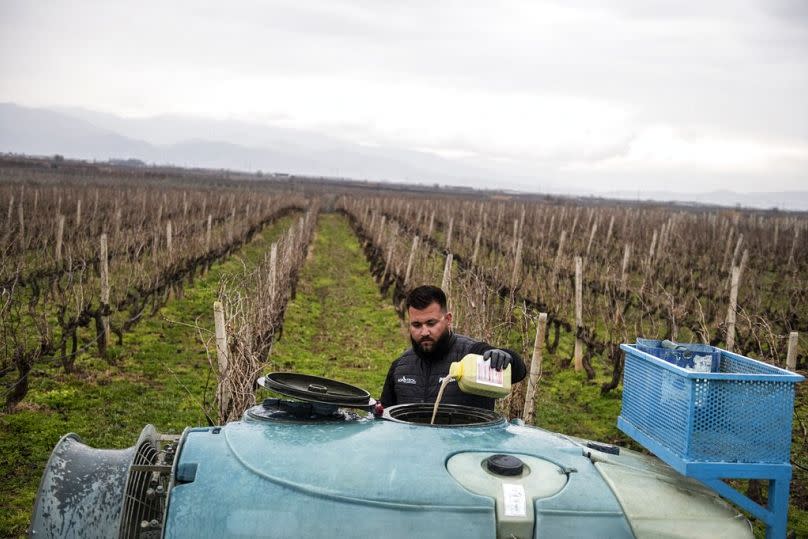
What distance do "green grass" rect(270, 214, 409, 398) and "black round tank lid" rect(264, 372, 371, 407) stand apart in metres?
Answer: 5.44

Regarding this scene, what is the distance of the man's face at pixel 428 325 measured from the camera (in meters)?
3.95

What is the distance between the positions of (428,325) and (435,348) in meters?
0.15

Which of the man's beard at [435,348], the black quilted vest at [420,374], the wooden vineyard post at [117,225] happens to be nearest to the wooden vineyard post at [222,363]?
the black quilted vest at [420,374]

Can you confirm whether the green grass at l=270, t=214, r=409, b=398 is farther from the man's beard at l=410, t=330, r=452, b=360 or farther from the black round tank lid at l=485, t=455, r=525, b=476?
the black round tank lid at l=485, t=455, r=525, b=476

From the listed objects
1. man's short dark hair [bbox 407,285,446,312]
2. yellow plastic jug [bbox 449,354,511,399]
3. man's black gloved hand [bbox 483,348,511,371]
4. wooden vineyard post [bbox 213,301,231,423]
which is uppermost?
man's short dark hair [bbox 407,285,446,312]

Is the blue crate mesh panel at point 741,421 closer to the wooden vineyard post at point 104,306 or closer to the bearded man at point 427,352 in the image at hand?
the bearded man at point 427,352

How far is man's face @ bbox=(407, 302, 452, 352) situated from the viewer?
3.95 metres

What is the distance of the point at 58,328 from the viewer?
1124cm

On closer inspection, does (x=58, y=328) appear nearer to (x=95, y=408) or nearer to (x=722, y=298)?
(x=95, y=408)

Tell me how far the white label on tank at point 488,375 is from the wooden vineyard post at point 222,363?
3.37 metres

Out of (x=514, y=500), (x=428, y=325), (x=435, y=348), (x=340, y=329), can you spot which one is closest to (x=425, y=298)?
(x=428, y=325)

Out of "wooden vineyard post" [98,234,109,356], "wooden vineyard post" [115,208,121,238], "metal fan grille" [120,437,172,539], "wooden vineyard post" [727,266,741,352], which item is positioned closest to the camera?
"metal fan grille" [120,437,172,539]

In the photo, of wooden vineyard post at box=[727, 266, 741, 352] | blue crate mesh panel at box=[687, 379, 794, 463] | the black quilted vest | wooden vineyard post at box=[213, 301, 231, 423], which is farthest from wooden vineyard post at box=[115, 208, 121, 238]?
blue crate mesh panel at box=[687, 379, 794, 463]

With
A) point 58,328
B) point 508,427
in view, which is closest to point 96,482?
point 508,427
